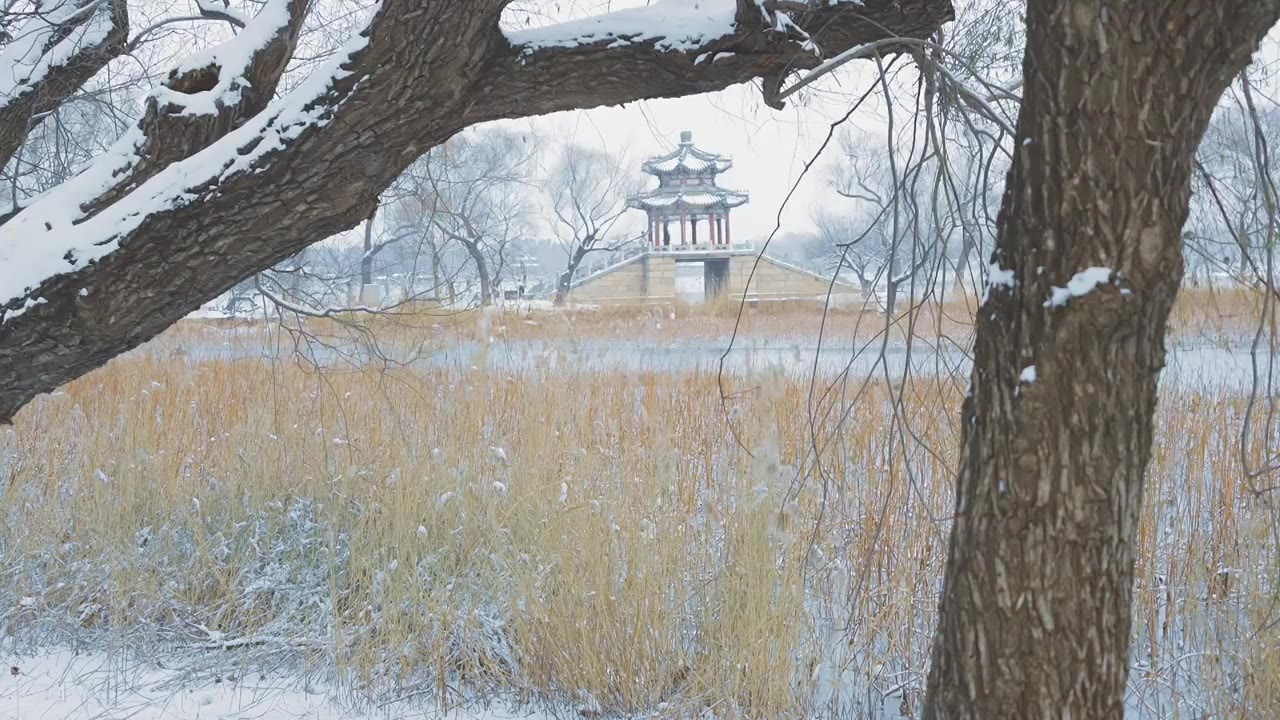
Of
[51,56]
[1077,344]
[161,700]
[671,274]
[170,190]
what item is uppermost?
[671,274]

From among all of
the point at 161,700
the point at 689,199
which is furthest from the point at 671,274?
the point at 161,700

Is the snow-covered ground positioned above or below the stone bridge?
below

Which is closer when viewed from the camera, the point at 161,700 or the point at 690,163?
the point at 161,700

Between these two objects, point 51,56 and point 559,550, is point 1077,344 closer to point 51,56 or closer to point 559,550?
point 559,550

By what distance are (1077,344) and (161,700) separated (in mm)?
2573

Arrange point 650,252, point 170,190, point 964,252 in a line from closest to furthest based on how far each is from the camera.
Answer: point 170,190 < point 964,252 < point 650,252

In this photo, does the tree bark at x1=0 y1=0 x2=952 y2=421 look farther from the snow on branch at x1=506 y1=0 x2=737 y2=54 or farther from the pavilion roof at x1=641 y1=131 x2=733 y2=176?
the pavilion roof at x1=641 y1=131 x2=733 y2=176

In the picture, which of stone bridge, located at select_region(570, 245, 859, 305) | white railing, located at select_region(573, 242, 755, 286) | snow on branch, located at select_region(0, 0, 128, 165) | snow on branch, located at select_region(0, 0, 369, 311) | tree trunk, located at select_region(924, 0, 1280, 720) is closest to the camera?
tree trunk, located at select_region(924, 0, 1280, 720)

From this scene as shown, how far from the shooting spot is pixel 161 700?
8.43 ft

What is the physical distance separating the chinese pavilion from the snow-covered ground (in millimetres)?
23354

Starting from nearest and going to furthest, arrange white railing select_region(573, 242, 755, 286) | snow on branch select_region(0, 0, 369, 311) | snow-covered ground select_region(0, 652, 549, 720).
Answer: snow on branch select_region(0, 0, 369, 311) → snow-covered ground select_region(0, 652, 549, 720) → white railing select_region(573, 242, 755, 286)

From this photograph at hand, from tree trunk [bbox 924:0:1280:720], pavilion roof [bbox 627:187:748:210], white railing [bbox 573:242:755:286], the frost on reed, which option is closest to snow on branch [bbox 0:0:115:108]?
the frost on reed

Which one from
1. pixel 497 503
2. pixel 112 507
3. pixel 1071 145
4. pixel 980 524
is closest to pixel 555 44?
pixel 1071 145

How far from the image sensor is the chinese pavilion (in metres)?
26.0
